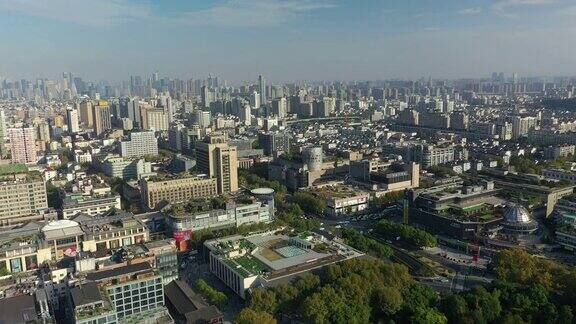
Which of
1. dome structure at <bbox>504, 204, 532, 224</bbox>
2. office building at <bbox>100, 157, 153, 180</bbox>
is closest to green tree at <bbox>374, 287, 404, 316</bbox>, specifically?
dome structure at <bbox>504, 204, 532, 224</bbox>

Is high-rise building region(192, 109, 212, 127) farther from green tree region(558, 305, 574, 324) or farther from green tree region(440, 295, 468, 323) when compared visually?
green tree region(558, 305, 574, 324)

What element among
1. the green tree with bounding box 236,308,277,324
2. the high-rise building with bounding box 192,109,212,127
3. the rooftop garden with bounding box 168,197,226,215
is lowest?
the green tree with bounding box 236,308,277,324

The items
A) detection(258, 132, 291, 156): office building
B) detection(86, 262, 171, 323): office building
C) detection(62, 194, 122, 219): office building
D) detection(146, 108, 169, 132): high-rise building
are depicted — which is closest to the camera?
detection(86, 262, 171, 323): office building

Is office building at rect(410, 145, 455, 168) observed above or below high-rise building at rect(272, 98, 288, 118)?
below

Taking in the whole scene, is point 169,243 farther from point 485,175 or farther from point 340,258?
point 485,175

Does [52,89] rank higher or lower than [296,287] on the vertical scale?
higher

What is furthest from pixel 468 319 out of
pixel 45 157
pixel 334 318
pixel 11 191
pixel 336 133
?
pixel 336 133
